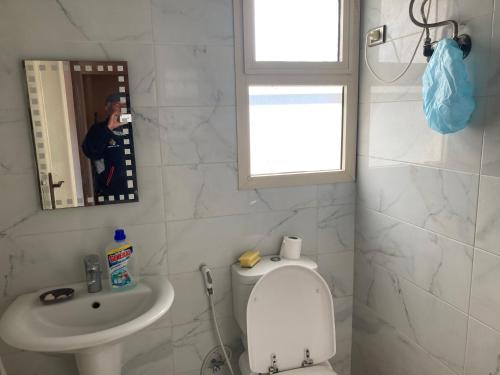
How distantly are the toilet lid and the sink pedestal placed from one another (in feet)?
1.71

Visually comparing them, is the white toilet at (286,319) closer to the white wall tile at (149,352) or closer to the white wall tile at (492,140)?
the white wall tile at (149,352)

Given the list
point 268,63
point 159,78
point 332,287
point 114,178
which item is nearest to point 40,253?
point 114,178

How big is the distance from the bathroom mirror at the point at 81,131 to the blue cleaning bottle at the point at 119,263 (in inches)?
6.6

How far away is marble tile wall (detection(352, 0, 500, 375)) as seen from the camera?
1191 millimetres

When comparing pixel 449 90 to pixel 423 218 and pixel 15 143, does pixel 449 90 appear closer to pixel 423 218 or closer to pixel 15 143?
pixel 423 218

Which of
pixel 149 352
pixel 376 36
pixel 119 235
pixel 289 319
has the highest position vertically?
pixel 376 36

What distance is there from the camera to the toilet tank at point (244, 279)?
64.2 inches

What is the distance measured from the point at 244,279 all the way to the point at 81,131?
0.91m

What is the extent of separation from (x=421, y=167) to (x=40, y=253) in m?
1.55

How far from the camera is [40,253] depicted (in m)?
1.50

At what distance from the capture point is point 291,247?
69.5 inches

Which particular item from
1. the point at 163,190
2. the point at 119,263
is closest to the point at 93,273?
the point at 119,263

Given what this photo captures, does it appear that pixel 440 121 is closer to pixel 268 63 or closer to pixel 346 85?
pixel 346 85

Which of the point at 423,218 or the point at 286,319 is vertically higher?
the point at 423,218
